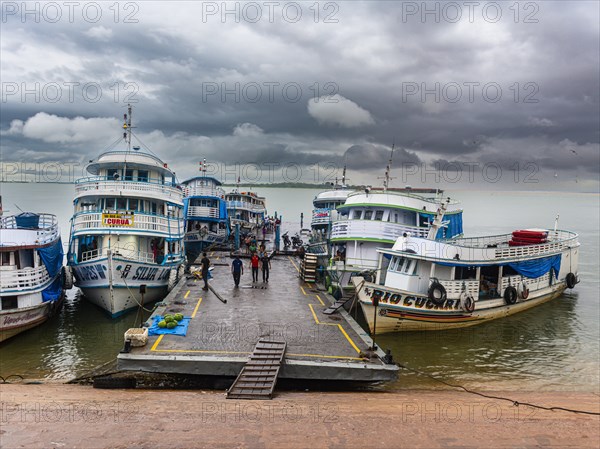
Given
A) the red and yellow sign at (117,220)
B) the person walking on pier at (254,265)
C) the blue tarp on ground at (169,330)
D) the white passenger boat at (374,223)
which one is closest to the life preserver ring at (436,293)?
the white passenger boat at (374,223)

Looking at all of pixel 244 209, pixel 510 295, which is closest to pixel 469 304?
pixel 510 295

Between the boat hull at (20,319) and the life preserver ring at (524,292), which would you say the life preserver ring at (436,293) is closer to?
the life preserver ring at (524,292)

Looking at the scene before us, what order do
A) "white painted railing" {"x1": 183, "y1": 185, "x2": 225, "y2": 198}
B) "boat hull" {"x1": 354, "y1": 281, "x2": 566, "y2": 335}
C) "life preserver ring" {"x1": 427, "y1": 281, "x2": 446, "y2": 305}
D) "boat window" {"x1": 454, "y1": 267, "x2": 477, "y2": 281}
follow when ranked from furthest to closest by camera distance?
"white painted railing" {"x1": 183, "y1": 185, "x2": 225, "y2": 198} → "boat window" {"x1": 454, "y1": 267, "x2": 477, "y2": 281} → "life preserver ring" {"x1": 427, "y1": 281, "x2": 446, "y2": 305} → "boat hull" {"x1": 354, "y1": 281, "x2": 566, "y2": 335}

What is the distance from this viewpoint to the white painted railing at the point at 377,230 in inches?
861

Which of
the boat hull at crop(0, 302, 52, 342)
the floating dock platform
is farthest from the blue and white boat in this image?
the boat hull at crop(0, 302, 52, 342)

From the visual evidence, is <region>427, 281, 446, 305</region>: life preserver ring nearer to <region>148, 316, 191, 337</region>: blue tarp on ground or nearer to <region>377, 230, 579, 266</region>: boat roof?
<region>377, 230, 579, 266</region>: boat roof

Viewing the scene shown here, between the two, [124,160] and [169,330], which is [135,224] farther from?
[169,330]

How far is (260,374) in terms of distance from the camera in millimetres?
10688

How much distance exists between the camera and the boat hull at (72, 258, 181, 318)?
18828 millimetres

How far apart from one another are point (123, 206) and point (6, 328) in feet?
26.8

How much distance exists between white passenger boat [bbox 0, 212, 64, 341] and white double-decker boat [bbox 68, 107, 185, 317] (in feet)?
5.63

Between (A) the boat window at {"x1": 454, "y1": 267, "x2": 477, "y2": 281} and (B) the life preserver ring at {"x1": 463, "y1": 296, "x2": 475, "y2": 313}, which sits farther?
(A) the boat window at {"x1": 454, "y1": 267, "x2": 477, "y2": 281}

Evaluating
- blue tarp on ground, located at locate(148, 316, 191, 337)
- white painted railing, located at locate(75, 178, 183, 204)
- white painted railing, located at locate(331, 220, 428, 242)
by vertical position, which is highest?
white painted railing, located at locate(75, 178, 183, 204)

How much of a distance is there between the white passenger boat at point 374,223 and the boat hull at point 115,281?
8.85 metres
